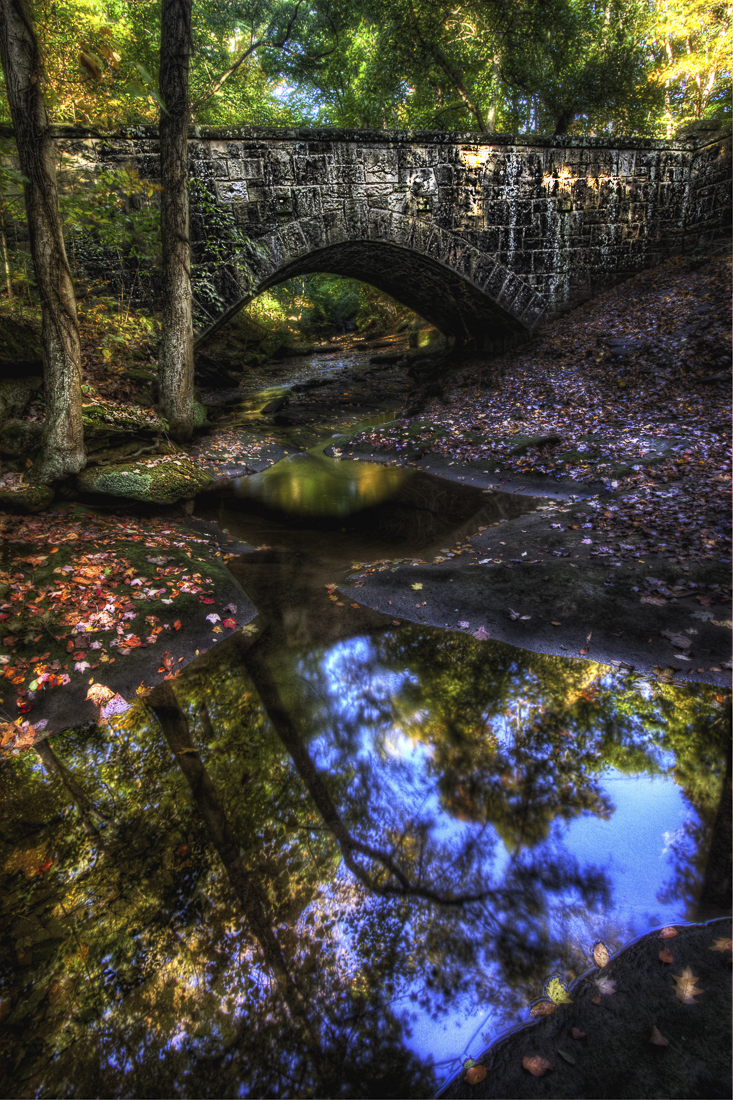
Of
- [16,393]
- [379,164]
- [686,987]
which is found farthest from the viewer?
[379,164]

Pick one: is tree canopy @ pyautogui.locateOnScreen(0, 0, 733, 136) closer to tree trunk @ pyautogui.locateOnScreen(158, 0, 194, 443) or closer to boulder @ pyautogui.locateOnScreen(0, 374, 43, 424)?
tree trunk @ pyautogui.locateOnScreen(158, 0, 194, 443)

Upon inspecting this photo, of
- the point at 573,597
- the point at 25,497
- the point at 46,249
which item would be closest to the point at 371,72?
the point at 46,249

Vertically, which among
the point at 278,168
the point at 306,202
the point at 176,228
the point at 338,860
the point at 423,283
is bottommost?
the point at 338,860

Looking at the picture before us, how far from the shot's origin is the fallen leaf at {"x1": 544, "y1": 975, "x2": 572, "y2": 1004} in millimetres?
1907

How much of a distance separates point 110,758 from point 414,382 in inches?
653

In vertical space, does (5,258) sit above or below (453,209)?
below

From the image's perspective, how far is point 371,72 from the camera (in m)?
18.2

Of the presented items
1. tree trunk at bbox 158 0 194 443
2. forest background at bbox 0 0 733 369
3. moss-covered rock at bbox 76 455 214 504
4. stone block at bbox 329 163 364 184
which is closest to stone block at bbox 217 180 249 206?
forest background at bbox 0 0 733 369

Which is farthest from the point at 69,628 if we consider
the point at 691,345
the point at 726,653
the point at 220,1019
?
the point at 691,345

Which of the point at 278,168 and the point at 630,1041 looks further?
the point at 278,168

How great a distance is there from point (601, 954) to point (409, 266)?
48.7 feet

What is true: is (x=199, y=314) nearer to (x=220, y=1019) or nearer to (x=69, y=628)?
(x=69, y=628)

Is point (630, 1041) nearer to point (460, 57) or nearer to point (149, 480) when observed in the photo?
point (149, 480)

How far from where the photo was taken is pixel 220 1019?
1903 millimetres
